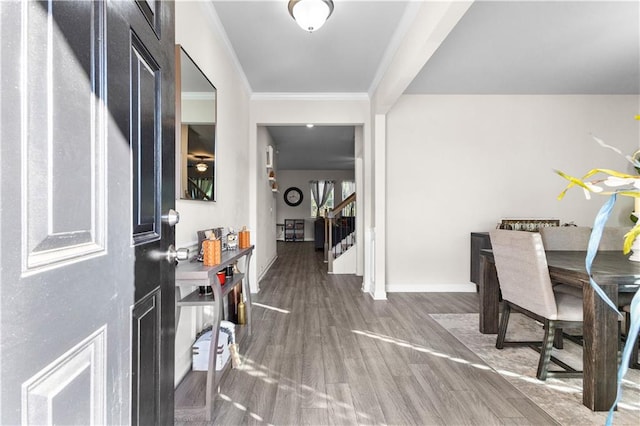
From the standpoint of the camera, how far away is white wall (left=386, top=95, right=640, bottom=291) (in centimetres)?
456

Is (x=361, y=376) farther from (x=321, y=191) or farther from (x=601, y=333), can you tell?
(x=321, y=191)

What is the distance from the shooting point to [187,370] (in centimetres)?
216

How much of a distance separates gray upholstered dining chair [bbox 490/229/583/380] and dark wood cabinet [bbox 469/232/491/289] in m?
1.92

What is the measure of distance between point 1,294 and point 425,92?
4.84 meters

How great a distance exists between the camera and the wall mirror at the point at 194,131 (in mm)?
2018

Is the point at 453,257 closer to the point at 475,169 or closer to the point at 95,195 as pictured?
the point at 475,169

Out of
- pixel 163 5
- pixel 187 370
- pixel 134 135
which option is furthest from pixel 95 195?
pixel 187 370

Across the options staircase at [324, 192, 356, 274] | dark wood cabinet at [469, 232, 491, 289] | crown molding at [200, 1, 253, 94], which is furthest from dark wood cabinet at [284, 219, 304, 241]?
crown molding at [200, 1, 253, 94]

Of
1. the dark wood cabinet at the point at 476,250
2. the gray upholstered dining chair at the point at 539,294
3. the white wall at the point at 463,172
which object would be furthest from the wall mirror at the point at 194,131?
the dark wood cabinet at the point at 476,250

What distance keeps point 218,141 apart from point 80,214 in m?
2.39

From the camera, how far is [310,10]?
2.27 meters

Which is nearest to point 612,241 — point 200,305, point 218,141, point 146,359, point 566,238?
point 566,238

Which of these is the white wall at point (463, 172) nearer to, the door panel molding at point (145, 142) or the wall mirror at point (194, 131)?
the wall mirror at point (194, 131)

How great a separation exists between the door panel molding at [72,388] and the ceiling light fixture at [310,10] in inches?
91.9
